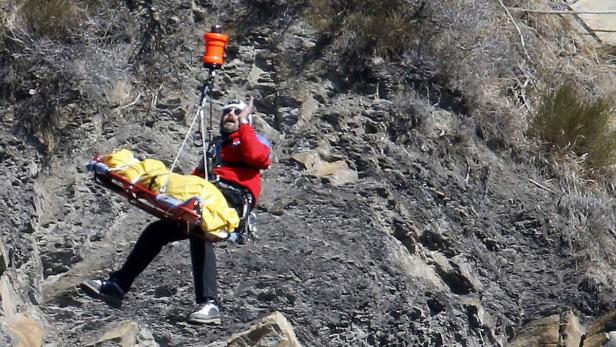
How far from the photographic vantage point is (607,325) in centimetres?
1119

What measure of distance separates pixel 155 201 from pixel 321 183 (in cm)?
277

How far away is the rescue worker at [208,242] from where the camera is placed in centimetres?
966

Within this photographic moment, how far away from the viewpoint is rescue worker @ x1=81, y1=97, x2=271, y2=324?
31.7 ft

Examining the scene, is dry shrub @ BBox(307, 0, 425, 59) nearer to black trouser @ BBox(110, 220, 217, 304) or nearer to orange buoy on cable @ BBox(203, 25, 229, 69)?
orange buoy on cable @ BBox(203, 25, 229, 69)

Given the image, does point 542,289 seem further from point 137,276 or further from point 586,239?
point 137,276

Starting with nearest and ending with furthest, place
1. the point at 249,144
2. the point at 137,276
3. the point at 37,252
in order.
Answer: the point at 249,144 → the point at 137,276 → the point at 37,252

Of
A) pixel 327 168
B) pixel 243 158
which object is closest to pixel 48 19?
pixel 327 168

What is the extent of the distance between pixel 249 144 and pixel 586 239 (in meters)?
3.71

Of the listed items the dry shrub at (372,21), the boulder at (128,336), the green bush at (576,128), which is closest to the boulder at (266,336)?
the boulder at (128,336)

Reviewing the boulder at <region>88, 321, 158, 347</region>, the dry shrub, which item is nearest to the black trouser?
the boulder at <region>88, 321, 158, 347</region>

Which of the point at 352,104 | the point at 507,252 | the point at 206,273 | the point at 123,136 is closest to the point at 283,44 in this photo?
the point at 352,104

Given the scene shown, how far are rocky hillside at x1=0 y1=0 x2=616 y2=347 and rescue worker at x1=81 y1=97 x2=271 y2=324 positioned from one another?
84cm

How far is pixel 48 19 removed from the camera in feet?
39.3

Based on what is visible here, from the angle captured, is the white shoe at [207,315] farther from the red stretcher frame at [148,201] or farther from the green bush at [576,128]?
the green bush at [576,128]
